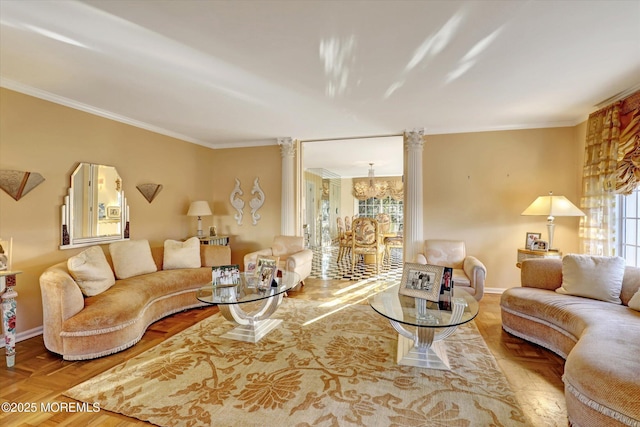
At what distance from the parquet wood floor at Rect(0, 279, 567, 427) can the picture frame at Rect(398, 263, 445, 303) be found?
786 mm

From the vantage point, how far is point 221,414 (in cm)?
176

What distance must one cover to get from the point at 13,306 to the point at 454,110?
4855 millimetres

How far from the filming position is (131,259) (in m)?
3.42

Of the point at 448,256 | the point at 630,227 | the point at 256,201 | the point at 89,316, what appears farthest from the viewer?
the point at 256,201

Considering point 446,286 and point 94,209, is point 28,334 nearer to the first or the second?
point 94,209

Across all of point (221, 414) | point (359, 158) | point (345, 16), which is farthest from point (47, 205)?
point (359, 158)

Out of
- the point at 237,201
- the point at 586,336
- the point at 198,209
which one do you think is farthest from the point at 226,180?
the point at 586,336

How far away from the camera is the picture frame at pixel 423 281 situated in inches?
92.7

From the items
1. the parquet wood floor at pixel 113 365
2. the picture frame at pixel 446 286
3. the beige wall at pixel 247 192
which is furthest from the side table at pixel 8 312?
the picture frame at pixel 446 286

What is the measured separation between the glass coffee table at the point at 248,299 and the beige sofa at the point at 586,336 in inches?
84.6

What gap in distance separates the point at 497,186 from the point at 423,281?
281 centimetres

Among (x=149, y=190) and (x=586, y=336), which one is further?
(x=149, y=190)

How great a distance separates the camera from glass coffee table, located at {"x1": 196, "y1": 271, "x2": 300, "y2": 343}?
2.63m

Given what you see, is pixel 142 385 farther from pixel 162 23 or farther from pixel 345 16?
pixel 345 16
